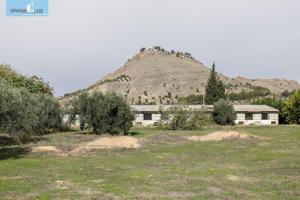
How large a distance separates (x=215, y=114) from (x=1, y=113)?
48735 mm

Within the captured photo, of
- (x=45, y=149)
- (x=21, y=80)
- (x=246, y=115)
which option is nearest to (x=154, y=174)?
(x=45, y=149)

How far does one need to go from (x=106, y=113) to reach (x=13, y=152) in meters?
16.9

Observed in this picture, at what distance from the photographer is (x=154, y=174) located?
19.0 metres

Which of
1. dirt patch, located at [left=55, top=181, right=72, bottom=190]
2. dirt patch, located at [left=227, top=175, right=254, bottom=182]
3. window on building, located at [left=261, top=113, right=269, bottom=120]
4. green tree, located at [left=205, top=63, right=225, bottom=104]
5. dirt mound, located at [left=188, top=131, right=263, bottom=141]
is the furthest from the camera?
green tree, located at [left=205, top=63, right=225, bottom=104]

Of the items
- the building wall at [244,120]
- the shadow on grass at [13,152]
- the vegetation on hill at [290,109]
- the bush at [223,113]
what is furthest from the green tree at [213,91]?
the shadow on grass at [13,152]

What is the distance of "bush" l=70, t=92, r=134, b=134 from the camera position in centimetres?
4550

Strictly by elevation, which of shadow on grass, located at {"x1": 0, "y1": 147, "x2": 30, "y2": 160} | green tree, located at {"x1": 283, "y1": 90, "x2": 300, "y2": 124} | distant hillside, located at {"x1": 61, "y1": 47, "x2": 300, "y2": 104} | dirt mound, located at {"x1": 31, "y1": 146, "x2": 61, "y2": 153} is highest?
distant hillside, located at {"x1": 61, "y1": 47, "x2": 300, "y2": 104}

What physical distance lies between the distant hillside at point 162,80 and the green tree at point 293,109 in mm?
50692

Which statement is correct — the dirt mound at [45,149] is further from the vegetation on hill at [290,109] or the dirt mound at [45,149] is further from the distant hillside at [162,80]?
the distant hillside at [162,80]

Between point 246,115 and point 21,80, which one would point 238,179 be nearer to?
point 21,80

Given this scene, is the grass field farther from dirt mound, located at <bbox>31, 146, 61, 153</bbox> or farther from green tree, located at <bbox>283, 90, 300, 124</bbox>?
green tree, located at <bbox>283, 90, 300, 124</bbox>

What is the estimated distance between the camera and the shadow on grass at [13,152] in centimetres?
2702

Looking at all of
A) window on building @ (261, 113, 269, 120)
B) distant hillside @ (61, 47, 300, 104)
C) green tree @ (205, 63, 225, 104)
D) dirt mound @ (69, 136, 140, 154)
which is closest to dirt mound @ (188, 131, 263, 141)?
dirt mound @ (69, 136, 140, 154)

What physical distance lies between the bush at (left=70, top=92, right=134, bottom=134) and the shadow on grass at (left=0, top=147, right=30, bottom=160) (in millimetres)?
14949
